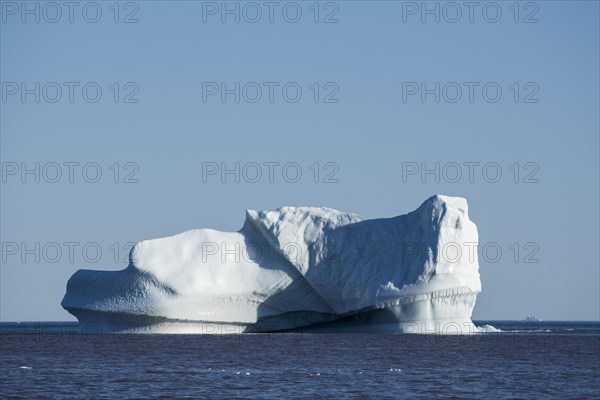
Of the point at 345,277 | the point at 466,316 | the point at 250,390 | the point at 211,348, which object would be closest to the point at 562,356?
the point at 466,316

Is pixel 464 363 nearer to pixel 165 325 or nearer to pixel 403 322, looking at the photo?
pixel 403 322

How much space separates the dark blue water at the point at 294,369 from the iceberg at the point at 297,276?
90cm

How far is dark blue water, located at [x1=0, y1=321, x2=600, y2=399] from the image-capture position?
20.3m

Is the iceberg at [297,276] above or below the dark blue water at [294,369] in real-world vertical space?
above

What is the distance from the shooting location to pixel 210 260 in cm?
3597

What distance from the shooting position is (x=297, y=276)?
120 ft

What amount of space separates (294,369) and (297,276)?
1186cm

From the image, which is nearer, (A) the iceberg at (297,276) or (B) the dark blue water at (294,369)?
(B) the dark blue water at (294,369)

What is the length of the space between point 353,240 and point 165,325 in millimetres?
6613

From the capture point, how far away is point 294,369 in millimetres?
24891

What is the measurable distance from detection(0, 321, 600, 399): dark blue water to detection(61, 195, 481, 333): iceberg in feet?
2.96

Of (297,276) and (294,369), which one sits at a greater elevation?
(297,276)

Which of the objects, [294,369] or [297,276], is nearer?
[294,369]

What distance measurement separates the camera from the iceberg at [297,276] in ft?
115
